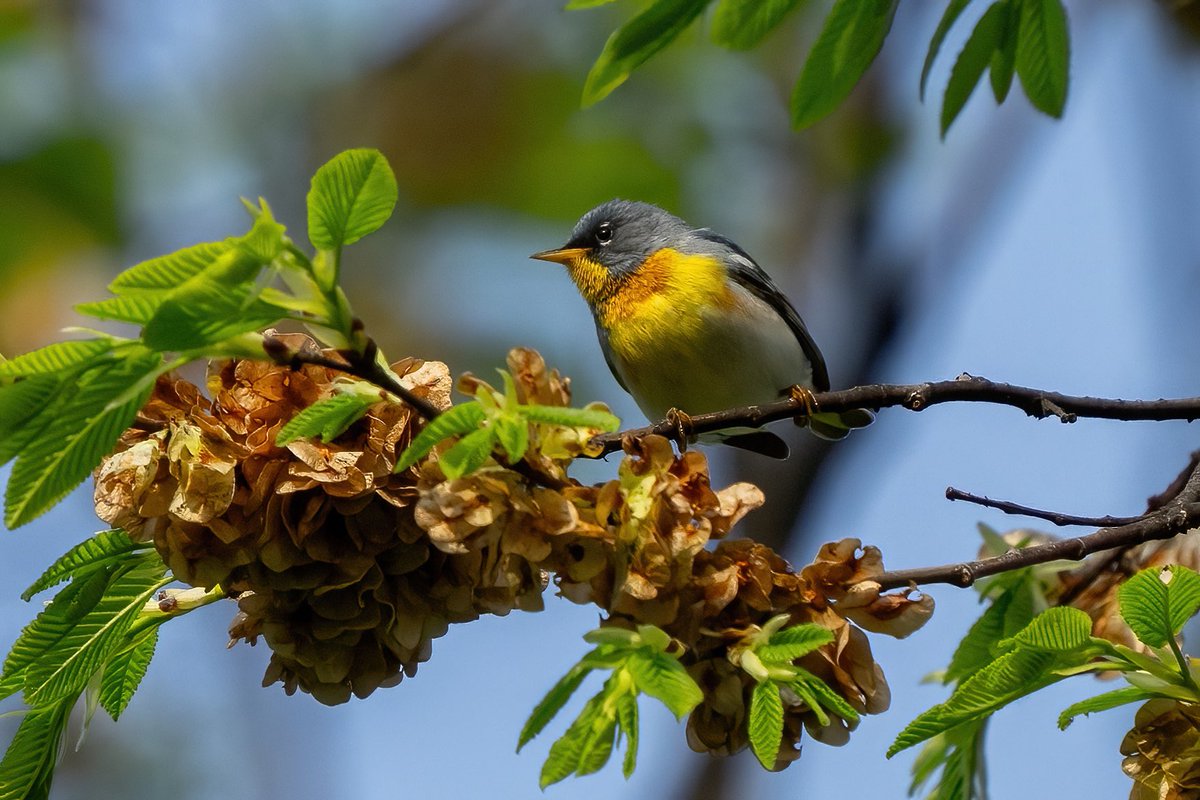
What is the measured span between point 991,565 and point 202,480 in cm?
134

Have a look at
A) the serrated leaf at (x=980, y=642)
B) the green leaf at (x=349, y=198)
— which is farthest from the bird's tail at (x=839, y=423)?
the green leaf at (x=349, y=198)

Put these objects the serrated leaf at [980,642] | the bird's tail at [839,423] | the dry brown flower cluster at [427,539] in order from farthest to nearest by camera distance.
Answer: the bird's tail at [839,423], the serrated leaf at [980,642], the dry brown flower cluster at [427,539]

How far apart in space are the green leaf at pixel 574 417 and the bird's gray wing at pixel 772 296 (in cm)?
321

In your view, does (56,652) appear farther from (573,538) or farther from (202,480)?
(573,538)

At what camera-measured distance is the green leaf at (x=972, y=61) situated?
220 cm

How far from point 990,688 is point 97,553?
1448mm

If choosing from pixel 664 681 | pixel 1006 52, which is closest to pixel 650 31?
pixel 1006 52

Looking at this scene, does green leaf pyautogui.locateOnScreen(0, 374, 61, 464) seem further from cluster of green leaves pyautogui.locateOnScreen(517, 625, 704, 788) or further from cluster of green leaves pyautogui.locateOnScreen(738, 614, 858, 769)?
cluster of green leaves pyautogui.locateOnScreen(738, 614, 858, 769)

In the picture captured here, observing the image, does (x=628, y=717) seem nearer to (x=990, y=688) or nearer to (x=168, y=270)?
(x=990, y=688)

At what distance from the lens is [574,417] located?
1540 mm

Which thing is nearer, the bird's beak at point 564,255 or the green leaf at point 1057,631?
the green leaf at point 1057,631

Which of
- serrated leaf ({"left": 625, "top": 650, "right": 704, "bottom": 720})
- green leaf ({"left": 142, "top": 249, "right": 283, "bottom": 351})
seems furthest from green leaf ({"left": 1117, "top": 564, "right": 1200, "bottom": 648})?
green leaf ({"left": 142, "top": 249, "right": 283, "bottom": 351})

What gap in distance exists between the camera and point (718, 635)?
1920 millimetres

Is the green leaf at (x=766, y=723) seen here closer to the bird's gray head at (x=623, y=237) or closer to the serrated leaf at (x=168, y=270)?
the serrated leaf at (x=168, y=270)
